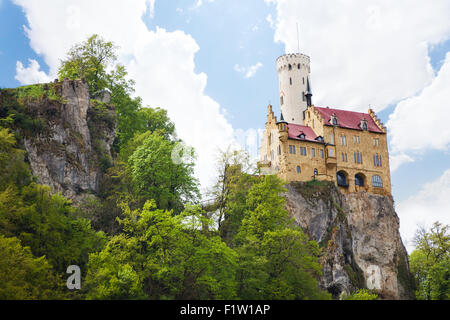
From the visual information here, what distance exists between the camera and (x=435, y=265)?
54.0 m

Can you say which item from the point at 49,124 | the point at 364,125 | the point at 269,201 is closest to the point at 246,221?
the point at 269,201

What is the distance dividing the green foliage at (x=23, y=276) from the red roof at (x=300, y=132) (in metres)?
39.4

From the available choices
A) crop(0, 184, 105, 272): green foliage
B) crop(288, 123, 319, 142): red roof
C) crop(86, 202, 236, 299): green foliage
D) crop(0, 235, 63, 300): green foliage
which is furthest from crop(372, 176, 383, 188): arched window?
crop(0, 235, 63, 300): green foliage

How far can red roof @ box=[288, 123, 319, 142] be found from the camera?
207 feet

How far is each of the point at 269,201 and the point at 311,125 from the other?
2854 cm

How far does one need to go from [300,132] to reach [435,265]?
2306 centimetres

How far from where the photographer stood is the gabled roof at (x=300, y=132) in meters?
63.2

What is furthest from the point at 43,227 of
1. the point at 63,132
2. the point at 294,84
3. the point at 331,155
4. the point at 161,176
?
the point at 294,84

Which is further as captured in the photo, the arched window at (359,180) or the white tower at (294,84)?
the white tower at (294,84)

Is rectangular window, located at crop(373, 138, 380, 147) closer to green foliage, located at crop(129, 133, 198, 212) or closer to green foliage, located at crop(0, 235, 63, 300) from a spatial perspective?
green foliage, located at crop(129, 133, 198, 212)

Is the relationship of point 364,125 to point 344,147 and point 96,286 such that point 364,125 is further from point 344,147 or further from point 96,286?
point 96,286

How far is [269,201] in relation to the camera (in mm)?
42438

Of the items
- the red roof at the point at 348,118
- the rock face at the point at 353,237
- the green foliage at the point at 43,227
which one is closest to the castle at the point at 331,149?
the red roof at the point at 348,118

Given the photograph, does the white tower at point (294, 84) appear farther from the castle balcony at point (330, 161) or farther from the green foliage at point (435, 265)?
the green foliage at point (435, 265)
